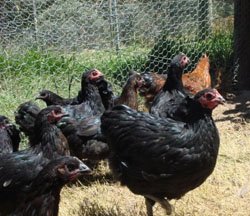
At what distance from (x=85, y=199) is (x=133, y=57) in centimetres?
357

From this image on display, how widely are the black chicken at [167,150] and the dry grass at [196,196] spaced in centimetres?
41

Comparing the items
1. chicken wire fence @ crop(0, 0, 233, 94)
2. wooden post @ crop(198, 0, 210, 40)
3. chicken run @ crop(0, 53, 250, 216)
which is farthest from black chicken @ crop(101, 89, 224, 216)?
wooden post @ crop(198, 0, 210, 40)

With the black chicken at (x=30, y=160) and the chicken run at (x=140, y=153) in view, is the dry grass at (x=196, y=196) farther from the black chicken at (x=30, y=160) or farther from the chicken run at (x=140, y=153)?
the black chicken at (x=30, y=160)

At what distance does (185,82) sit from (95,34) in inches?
66.7

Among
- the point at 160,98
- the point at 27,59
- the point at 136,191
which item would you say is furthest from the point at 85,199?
the point at 27,59

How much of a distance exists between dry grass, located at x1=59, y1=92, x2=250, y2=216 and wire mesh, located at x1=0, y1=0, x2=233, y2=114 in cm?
225

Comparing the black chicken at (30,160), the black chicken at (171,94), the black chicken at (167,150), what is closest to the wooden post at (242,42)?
the black chicken at (171,94)

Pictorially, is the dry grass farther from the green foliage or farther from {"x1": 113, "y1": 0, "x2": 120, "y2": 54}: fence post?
{"x1": 113, "y1": 0, "x2": 120, "y2": 54}: fence post

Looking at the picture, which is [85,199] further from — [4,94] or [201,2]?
[201,2]

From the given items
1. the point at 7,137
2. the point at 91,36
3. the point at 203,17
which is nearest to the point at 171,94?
the point at 7,137

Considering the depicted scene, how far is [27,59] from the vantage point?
696cm

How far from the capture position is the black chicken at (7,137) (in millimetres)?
4055

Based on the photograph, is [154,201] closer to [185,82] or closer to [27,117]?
[27,117]

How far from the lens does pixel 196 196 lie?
4.41m
